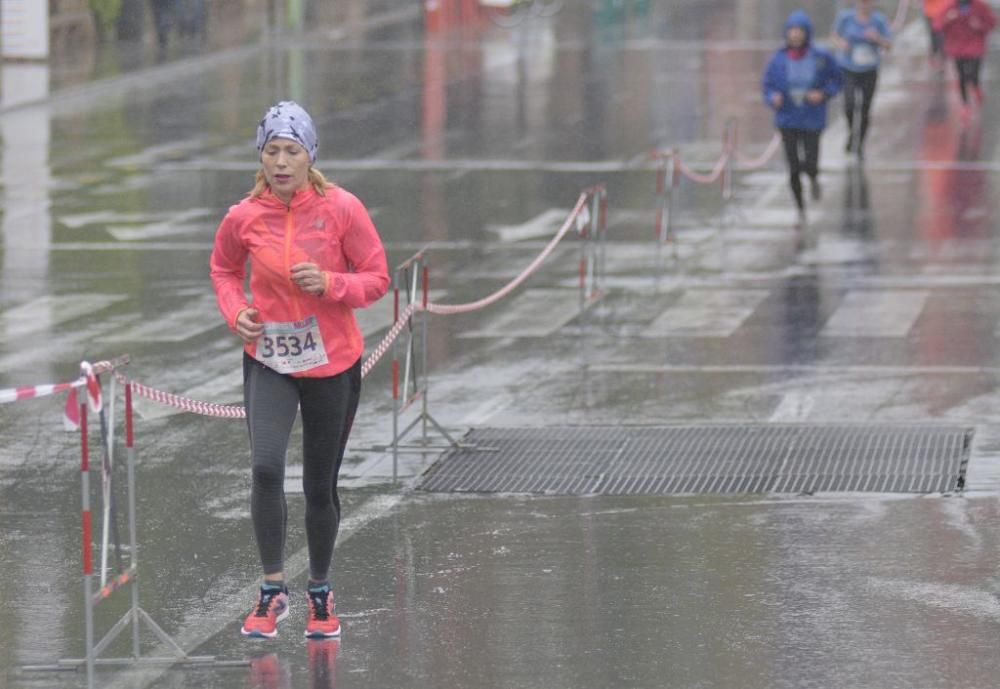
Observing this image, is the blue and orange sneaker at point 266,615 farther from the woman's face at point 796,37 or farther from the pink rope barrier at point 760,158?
the pink rope barrier at point 760,158

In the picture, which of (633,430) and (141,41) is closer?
(633,430)

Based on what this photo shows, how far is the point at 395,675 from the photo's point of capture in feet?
25.2

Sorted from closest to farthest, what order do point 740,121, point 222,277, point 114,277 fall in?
point 222,277 → point 114,277 → point 740,121

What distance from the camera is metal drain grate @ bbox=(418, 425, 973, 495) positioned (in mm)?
10758

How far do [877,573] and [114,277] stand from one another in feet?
32.6

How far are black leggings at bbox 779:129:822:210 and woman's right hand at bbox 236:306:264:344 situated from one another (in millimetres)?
12881

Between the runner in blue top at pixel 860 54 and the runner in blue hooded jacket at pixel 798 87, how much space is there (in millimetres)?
3951

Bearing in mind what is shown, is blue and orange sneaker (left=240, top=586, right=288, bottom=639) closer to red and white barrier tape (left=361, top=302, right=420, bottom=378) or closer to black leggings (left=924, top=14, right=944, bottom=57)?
red and white barrier tape (left=361, top=302, right=420, bottom=378)

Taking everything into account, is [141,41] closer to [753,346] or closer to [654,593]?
[753,346]

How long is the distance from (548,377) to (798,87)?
7.53 m

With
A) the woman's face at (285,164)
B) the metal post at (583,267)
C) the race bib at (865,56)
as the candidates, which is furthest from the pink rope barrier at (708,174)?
the woman's face at (285,164)

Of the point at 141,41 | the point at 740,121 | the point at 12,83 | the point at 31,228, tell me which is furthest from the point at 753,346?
the point at 141,41

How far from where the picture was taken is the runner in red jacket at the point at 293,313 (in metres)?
7.94

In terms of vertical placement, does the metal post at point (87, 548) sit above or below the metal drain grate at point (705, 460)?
above
